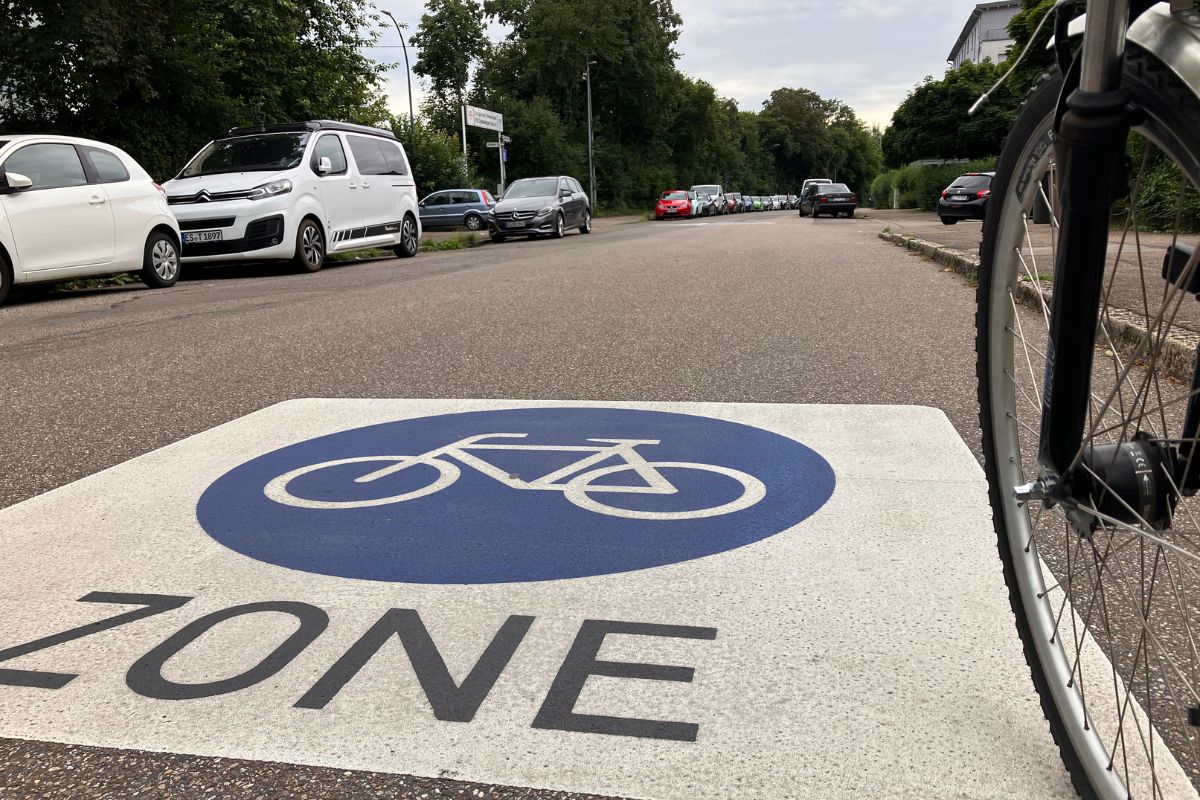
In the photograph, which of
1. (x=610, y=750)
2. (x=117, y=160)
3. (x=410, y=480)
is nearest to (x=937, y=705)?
(x=610, y=750)

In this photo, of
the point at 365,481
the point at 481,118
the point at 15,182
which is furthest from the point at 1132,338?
the point at 481,118

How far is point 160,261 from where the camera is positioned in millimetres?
12555

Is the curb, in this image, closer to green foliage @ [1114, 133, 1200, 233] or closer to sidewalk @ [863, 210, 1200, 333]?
sidewalk @ [863, 210, 1200, 333]

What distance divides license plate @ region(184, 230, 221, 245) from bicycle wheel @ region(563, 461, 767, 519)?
11555 millimetres

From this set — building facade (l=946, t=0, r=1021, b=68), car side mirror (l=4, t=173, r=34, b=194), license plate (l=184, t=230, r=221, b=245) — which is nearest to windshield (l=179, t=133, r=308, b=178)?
license plate (l=184, t=230, r=221, b=245)

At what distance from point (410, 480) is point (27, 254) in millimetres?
8785

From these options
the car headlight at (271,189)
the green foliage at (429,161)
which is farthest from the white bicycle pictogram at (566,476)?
the green foliage at (429,161)

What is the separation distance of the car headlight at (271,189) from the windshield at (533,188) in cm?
1202

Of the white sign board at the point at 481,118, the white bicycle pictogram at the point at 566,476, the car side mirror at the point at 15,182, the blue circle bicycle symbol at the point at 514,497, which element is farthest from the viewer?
the white sign board at the point at 481,118

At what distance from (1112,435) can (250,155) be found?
49.6 feet

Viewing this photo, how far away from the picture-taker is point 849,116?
147750 millimetres

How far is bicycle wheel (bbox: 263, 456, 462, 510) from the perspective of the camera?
11.6ft

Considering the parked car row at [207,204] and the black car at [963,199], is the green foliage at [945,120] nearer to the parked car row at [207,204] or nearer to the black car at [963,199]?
the black car at [963,199]

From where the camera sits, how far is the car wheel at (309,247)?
47.6 ft
